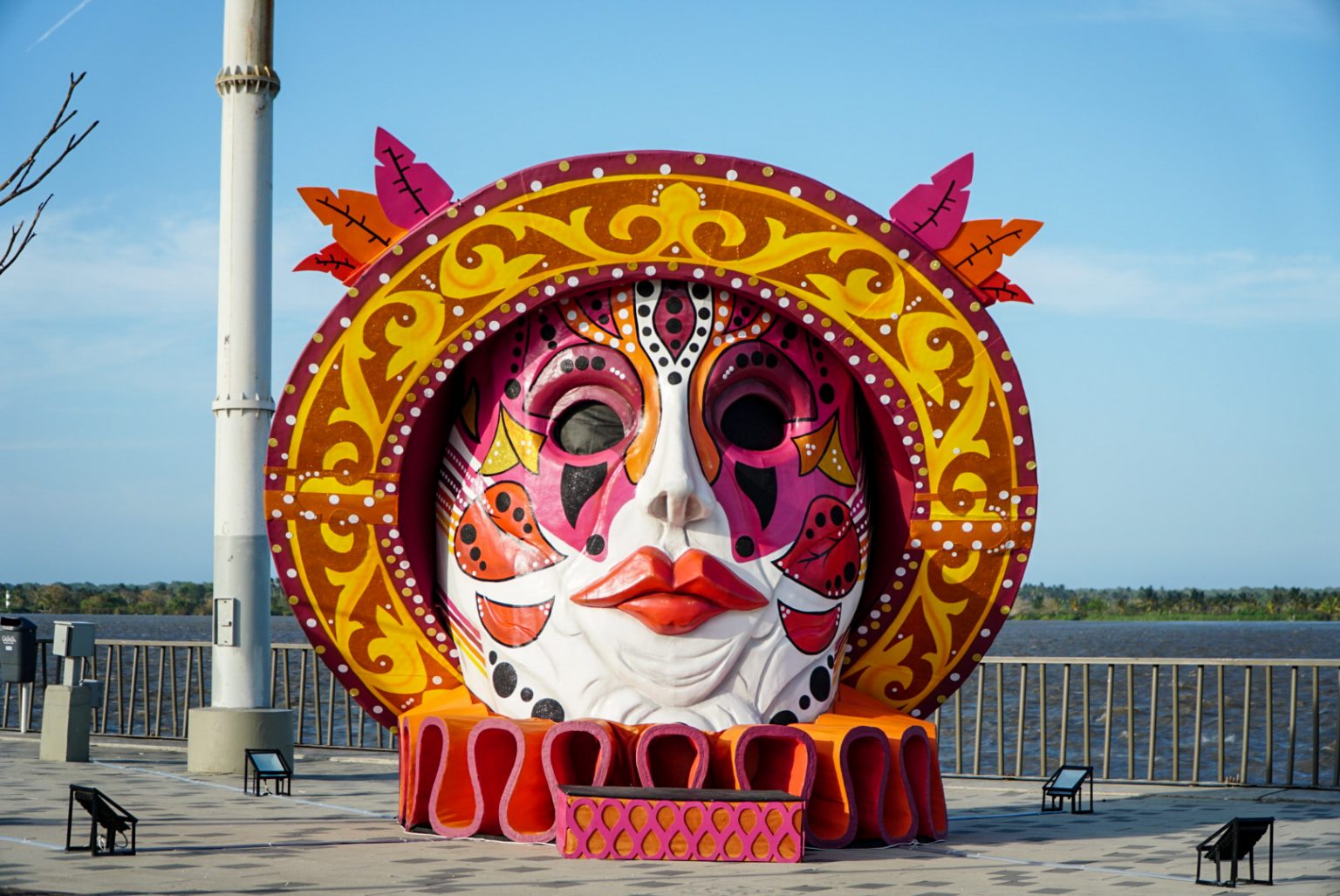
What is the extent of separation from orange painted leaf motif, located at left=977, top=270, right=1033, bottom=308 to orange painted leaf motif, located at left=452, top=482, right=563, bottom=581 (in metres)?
2.99

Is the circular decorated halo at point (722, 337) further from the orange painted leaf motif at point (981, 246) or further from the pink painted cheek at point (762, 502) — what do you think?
the pink painted cheek at point (762, 502)

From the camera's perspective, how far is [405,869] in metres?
8.54

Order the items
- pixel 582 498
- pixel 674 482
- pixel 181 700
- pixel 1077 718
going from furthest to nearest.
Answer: pixel 181 700, pixel 1077 718, pixel 582 498, pixel 674 482

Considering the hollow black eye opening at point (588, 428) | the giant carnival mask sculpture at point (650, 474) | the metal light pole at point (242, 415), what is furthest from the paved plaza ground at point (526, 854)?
the hollow black eye opening at point (588, 428)

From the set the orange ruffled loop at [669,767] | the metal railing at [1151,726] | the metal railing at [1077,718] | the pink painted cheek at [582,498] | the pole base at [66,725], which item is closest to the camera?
the orange ruffled loop at [669,767]

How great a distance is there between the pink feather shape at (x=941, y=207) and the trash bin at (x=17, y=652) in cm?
1111

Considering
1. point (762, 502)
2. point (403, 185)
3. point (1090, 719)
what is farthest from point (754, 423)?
point (1090, 719)

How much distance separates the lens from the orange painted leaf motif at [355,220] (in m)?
10.1

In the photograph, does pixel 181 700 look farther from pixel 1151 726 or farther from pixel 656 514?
pixel 656 514

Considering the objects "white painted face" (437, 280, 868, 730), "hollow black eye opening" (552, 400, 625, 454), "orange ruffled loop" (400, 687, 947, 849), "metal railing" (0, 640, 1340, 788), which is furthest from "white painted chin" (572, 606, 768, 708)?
"metal railing" (0, 640, 1340, 788)

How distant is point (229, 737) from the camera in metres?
14.0

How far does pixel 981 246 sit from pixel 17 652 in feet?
38.0

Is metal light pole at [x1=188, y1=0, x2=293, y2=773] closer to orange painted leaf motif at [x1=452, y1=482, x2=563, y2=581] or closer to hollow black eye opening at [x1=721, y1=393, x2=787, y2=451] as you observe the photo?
orange painted leaf motif at [x1=452, y1=482, x2=563, y2=581]

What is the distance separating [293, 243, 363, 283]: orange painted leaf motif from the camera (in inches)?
403
